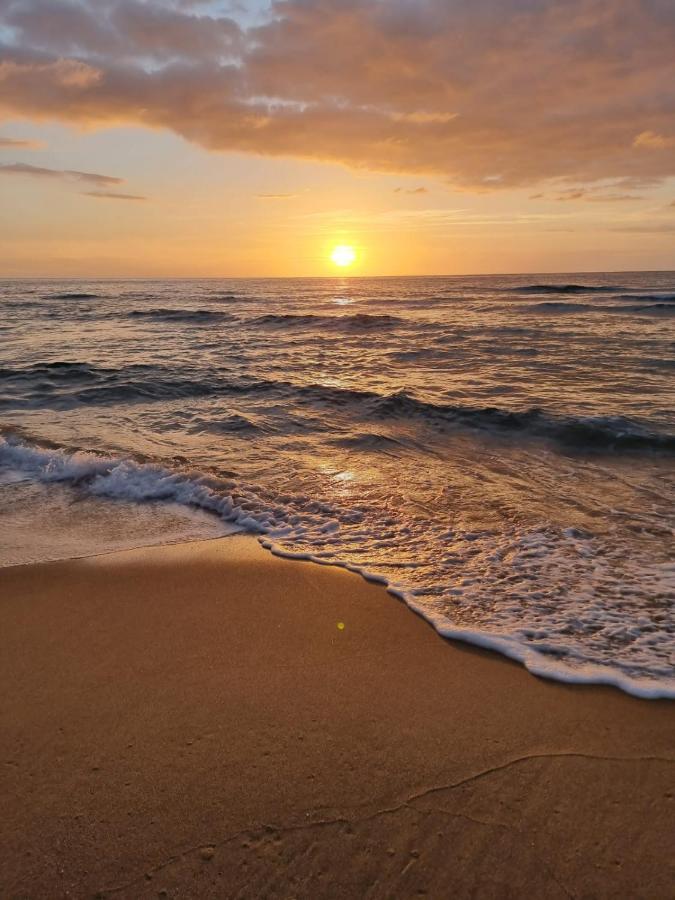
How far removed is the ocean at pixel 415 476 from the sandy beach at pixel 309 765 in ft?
1.73

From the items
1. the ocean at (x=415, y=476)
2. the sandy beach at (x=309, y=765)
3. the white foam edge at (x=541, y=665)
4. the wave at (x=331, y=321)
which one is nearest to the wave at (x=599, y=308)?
the wave at (x=331, y=321)

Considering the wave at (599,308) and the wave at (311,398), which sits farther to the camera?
the wave at (599,308)

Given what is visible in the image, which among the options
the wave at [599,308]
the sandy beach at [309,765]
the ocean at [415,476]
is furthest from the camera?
the wave at [599,308]

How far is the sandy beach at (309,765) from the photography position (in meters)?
2.09

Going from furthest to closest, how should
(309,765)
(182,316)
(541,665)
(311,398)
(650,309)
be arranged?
1. (182,316)
2. (650,309)
3. (311,398)
4. (541,665)
5. (309,765)

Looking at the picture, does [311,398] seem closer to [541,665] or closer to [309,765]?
[541,665]

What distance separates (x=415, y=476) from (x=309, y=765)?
14.7ft

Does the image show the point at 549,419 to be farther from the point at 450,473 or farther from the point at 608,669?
the point at 608,669

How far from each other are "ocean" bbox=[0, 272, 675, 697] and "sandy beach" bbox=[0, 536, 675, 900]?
53cm

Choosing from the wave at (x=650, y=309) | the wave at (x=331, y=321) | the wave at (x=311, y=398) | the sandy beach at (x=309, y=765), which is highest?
the wave at (x=650, y=309)

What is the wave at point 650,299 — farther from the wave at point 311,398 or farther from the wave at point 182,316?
the wave at point 311,398

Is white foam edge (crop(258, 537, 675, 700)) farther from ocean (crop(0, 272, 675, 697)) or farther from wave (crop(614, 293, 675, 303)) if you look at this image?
wave (crop(614, 293, 675, 303))

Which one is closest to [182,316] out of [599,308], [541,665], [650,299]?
[599,308]

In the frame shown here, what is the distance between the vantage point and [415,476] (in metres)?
6.80
